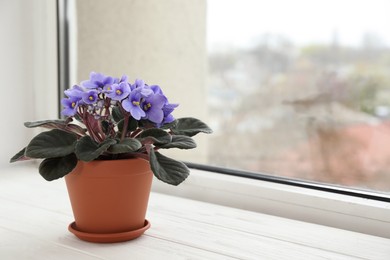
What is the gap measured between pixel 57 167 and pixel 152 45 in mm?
1512

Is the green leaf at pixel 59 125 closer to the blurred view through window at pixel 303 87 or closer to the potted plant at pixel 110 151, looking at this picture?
the potted plant at pixel 110 151


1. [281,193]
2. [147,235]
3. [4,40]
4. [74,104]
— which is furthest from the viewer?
[4,40]

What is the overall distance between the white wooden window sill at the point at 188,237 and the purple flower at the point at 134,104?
27 centimetres

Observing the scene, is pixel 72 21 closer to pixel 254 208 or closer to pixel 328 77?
pixel 254 208

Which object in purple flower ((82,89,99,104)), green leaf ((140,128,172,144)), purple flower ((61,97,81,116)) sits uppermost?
purple flower ((82,89,99,104))

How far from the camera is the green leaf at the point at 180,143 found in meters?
0.89

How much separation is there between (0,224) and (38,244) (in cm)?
18

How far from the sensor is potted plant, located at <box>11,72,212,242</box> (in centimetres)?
86

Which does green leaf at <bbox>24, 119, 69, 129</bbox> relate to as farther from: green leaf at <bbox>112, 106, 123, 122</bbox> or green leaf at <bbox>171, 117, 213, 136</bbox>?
green leaf at <bbox>171, 117, 213, 136</bbox>

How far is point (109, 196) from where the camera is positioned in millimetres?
918

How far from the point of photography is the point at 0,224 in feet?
3.51

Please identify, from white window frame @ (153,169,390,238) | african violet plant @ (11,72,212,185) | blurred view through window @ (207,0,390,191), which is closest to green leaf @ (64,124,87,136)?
african violet plant @ (11,72,212,185)

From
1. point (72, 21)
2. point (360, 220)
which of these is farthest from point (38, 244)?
point (72, 21)

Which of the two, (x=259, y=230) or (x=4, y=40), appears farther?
(x=4, y=40)
